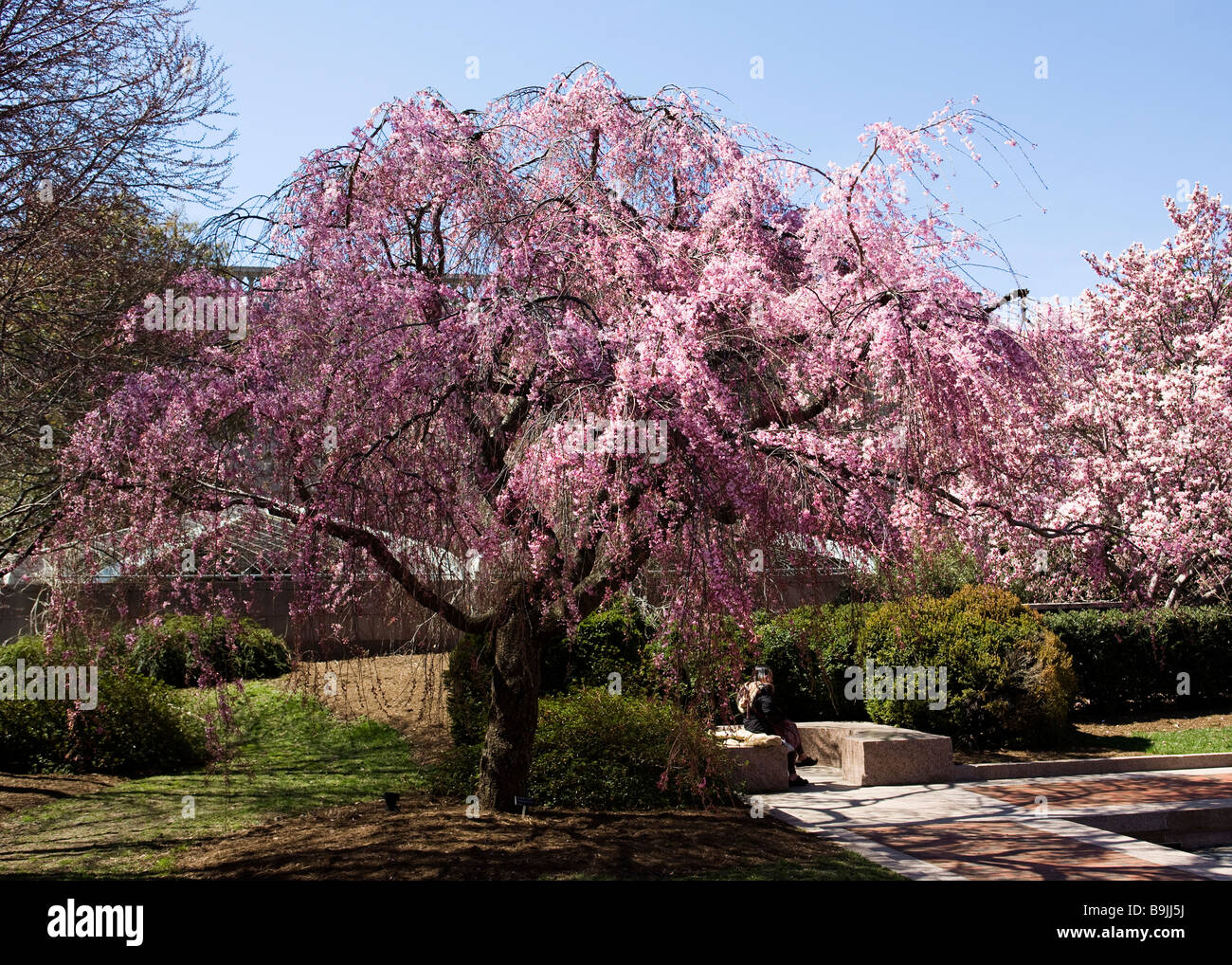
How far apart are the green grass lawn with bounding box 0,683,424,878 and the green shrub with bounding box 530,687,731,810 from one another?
1.50 m

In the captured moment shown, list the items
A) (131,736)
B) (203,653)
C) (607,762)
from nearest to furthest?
(607,762) < (131,736) < (203,653)

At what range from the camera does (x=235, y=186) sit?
38.2 ft

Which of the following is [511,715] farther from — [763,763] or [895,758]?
[895,758]

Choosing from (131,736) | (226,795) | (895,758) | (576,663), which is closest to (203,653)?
(131,736)

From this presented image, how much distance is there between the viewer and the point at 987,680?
43.3ft

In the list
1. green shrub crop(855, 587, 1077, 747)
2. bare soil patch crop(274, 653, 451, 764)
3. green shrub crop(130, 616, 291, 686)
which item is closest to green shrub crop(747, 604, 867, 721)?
green shrub crop(855, 587, 1077, 747)

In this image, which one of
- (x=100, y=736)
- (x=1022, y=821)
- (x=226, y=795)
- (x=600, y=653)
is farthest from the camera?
(x=600, y=653)

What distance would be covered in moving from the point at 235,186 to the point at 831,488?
8429 millimetres

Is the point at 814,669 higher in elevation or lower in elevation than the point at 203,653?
lower

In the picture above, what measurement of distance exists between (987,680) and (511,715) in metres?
7.38

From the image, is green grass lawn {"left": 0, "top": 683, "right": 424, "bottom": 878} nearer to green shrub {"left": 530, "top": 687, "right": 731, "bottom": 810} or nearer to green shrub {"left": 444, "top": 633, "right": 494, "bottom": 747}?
green shrub {"left": 444, "top": 633, "right": 494, "bottom": 747}

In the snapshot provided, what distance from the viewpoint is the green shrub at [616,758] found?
8.93 metres

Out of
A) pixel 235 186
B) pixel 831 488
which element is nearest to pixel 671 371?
pixel 831 488
